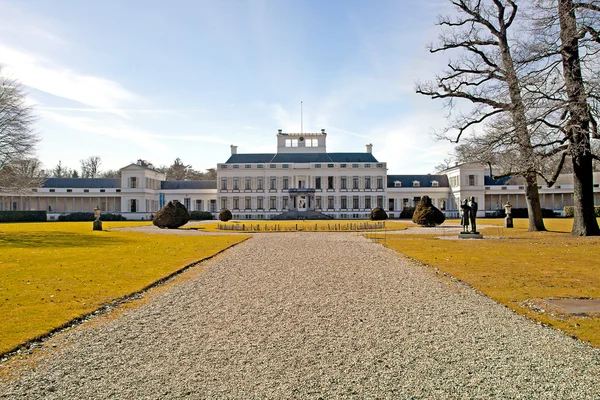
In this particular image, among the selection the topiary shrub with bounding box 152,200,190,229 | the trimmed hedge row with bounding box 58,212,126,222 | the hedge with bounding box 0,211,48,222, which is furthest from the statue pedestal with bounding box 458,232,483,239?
the hedge with bounding box 0,211,48,222

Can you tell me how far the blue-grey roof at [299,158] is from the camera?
60844mm

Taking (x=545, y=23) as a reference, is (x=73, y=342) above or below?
below

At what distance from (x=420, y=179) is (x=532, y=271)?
55.0 meters

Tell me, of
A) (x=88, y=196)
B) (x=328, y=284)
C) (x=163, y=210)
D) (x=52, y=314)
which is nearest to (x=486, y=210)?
(x=163, y=210)

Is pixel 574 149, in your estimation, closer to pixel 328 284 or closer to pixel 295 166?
pixel 328 284

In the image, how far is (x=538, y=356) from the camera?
4.69m

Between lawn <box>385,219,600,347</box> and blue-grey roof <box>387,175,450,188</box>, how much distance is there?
153ft

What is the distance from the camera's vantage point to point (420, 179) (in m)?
63.8

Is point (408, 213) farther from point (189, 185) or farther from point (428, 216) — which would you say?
point (189, 185)

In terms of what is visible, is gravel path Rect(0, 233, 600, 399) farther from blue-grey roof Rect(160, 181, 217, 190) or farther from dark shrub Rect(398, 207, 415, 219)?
blue-grey roof Rect(160, 181, 217, 190)

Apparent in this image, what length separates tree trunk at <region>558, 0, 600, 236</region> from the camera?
15359mm

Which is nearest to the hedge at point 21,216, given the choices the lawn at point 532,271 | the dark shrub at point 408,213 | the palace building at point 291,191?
the palace building at point 291,191

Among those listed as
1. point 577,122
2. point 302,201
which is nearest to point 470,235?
point 577,122

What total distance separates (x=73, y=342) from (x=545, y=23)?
17355 millimetres
